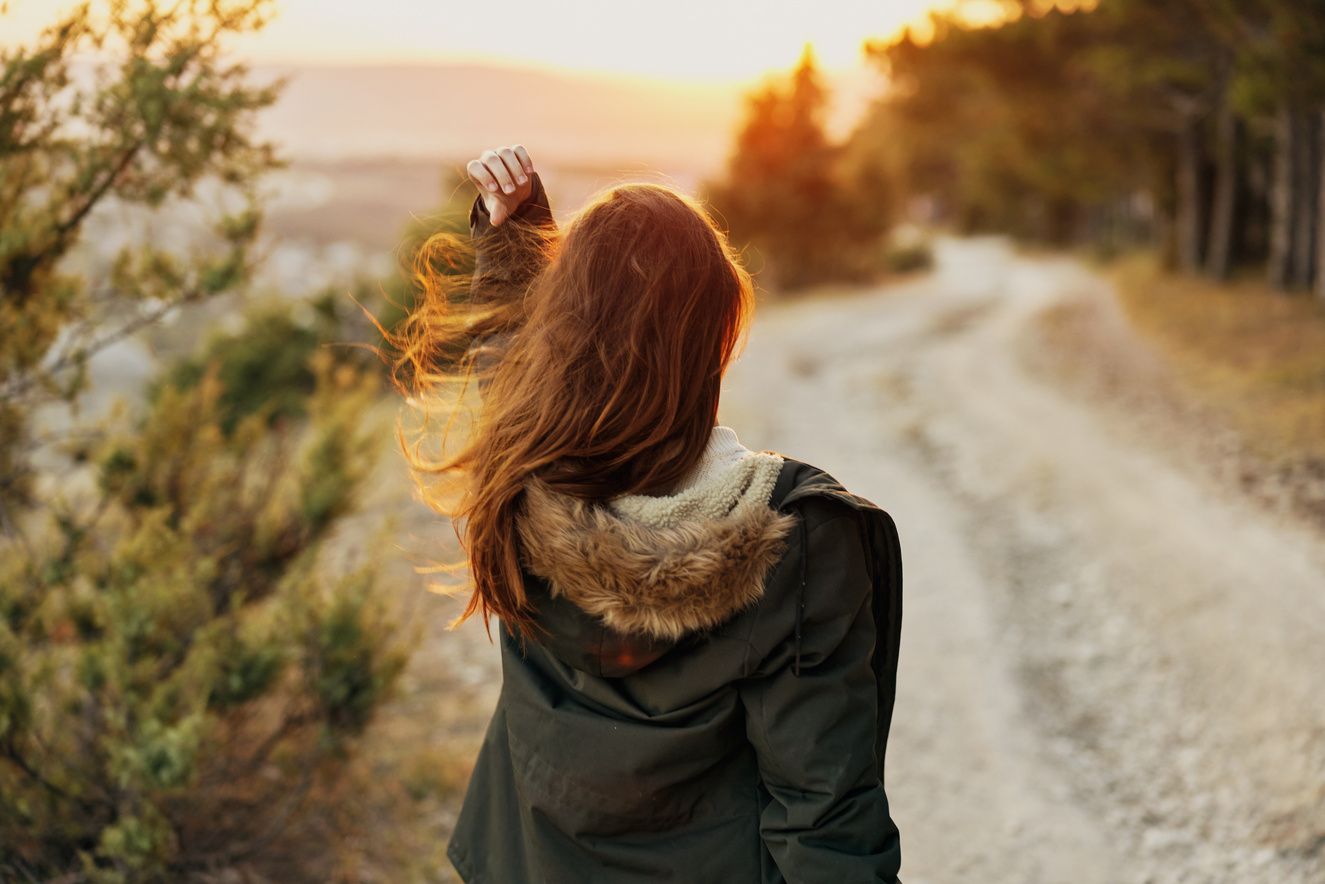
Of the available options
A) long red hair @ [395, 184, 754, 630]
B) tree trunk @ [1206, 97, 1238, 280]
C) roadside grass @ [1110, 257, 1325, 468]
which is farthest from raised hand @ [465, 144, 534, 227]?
tree trunk @ [1206, 97, 1238, 280]

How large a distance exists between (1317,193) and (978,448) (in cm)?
794

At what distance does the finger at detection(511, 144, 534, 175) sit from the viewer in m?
1.59

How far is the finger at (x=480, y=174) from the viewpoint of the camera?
1572 mm

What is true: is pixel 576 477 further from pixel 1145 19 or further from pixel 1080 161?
pixel 1080 161

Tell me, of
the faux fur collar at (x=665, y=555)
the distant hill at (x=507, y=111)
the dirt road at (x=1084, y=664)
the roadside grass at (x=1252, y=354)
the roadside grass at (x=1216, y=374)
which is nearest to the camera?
the faux fur collar at (x=665, y=555)

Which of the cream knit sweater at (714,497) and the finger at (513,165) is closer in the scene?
the cream knit sweater at (714,497)

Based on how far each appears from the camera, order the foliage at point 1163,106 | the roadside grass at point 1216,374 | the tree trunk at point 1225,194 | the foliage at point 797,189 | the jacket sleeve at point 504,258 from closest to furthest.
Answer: the jacket sleeve at point 504,258, the roadside grass at point 1216,374, the foliage at point 1163,106, the tree trunk at point 1225,194, the foliage at point 797,189

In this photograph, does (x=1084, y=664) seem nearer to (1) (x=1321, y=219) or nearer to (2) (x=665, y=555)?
(2) (x=665, y=555)

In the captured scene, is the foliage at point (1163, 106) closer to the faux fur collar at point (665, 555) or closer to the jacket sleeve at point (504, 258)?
the jacket sleeve at point (504, 258)

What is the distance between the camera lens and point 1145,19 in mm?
12359

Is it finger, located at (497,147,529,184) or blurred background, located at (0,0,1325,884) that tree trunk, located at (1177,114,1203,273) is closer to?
blurred background, located at (0,0,1325,884)

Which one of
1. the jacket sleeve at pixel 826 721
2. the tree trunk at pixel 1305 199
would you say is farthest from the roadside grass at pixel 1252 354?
the jacket sleeve at pixel 826 721

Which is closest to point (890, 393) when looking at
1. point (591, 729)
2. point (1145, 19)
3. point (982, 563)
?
point (982, 563)

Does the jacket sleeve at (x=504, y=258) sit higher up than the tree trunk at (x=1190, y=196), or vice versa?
the jacket sleeve at (x=504, y=258)
